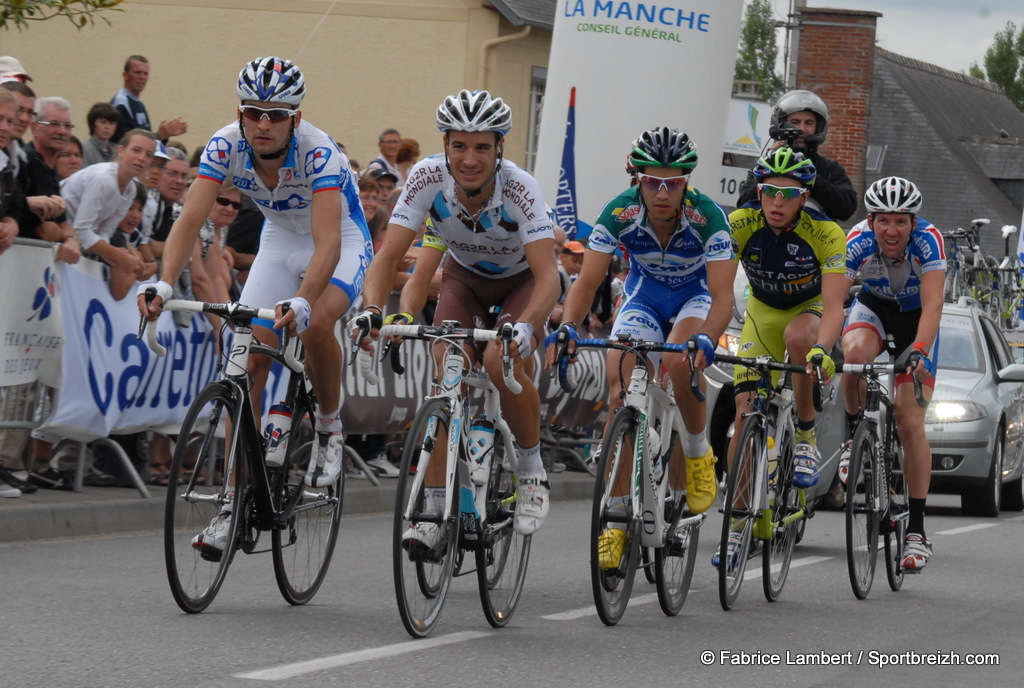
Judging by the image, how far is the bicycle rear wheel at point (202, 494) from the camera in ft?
22.4

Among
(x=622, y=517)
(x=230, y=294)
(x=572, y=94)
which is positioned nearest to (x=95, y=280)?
(x=230, y=294)

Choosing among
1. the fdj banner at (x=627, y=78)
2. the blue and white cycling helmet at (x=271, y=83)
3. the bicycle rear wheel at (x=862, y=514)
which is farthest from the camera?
the fdj banner at (x=627, y=78)

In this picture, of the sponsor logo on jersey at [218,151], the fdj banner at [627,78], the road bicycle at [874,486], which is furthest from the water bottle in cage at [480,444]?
the fdj banner at [627,78]

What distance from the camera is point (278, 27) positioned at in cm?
2869

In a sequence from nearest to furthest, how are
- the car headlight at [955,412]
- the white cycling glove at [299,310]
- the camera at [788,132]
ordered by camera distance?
the white cycling glove at [299,310] < the camera at [788,132] < the car headlight at [955,412]

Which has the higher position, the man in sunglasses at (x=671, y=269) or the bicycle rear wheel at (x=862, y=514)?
the man in sunglasses at (x=671, y=269)

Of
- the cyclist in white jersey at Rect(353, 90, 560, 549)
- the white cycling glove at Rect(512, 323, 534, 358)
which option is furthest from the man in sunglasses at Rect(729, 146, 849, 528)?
the white cycling glove at Rect(512, 323, 534, 358)

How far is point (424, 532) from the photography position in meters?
6.73

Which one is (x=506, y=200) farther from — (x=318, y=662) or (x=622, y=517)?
(x=318, y=662)

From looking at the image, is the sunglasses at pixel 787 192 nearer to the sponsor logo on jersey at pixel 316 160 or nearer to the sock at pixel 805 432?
the sock at pixel 805 432

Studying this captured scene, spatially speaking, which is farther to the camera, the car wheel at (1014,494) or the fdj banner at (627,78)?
the fdj banner at (627,78)

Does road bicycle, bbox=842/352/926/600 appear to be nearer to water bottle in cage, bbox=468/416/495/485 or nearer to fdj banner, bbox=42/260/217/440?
water bottle in cage, bbox=468/416/495/485

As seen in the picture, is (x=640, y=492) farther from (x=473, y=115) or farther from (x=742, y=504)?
(x=473, y=115)

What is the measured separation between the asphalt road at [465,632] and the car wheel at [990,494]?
521cm
